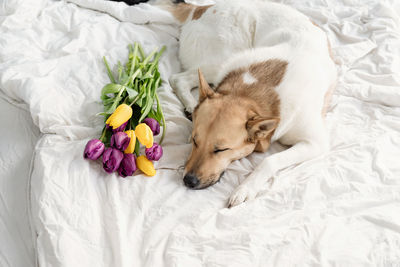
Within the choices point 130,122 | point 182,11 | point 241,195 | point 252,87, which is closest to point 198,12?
point 182,11

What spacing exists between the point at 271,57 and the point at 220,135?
657 millimetres

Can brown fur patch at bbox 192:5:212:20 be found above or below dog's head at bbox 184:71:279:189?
above

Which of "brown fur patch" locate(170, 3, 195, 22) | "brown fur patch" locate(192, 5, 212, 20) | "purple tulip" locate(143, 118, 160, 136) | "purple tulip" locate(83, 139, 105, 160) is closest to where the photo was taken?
"purple tulip" locate(83, 139, 105, 160)

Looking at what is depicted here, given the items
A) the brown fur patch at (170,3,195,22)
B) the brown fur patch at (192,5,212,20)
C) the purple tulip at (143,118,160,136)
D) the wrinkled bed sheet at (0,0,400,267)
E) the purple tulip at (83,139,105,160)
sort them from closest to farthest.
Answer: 1. the wrinkled bed sheet at (0,0,400,267)
2. the purple tulip at (83,139,105,160)
3. the purple tulip at (143,118,160,136)
4. the brown fur patch at (192,5,212,20)
5. the brown fur patch at (170,3,195,22)

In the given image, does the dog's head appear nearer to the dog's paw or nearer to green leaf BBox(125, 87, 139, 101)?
the dog's paw

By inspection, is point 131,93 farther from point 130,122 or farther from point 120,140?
point 120,140

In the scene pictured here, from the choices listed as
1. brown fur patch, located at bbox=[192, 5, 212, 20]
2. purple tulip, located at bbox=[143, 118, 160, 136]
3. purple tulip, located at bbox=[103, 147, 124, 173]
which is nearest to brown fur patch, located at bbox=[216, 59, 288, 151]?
purple tulip, located at bbox=[143, 118, 160, 136]

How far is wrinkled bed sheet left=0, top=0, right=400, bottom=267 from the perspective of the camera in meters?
1.51

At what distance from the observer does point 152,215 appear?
1.66m

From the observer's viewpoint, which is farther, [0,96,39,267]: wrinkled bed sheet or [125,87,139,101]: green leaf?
[125,87,139,101]: green leaf

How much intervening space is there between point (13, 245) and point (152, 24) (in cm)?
200

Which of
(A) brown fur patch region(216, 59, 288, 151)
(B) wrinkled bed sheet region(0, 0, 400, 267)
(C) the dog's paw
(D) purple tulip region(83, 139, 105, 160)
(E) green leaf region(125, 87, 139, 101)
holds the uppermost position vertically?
(A) brown fur patch region(216, 59, 288, 151)

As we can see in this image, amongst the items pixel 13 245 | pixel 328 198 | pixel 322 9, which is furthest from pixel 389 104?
pixel 13 245

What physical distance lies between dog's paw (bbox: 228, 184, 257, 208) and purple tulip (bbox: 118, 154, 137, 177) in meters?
0.51
